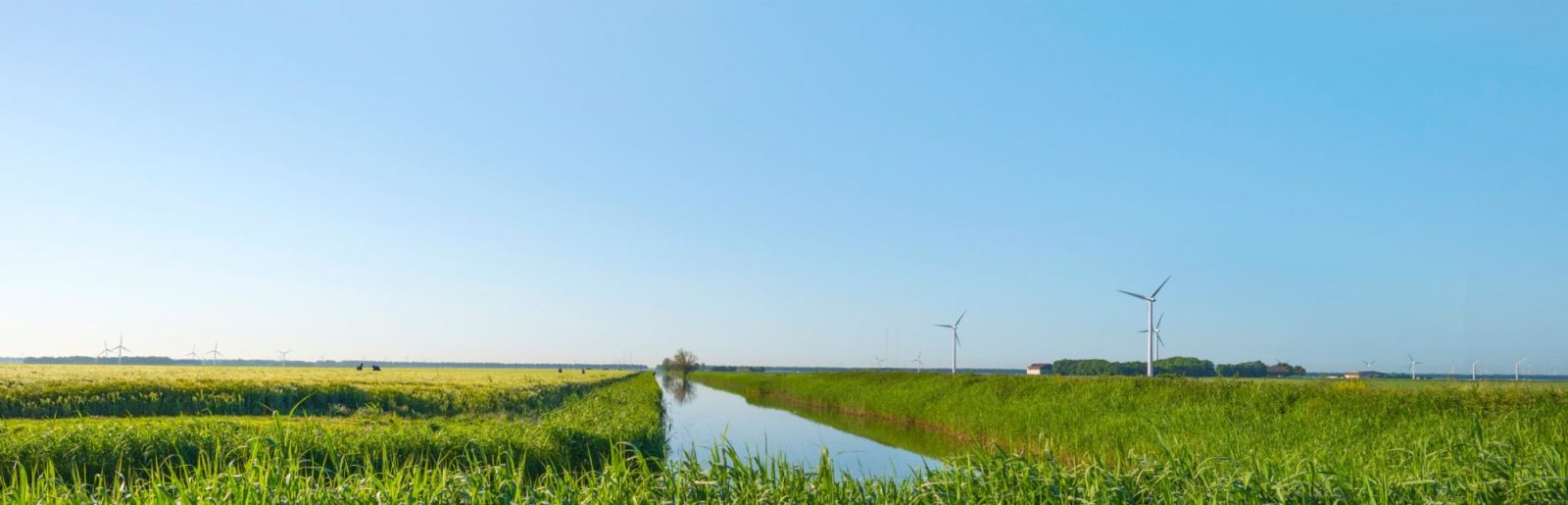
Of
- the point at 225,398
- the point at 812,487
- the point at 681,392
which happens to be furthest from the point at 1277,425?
the point at 681,392

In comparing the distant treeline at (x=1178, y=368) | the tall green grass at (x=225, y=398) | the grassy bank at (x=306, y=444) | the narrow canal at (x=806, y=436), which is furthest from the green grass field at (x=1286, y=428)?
the distant treeline at (x=1178, y=368)

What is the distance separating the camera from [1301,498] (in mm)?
7230

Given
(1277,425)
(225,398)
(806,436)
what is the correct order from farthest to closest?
(806,436) < (225,398) < (1277,425)

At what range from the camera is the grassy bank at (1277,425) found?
852 centimetres

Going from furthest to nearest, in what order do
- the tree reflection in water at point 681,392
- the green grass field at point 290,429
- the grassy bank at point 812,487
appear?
the tree reflection in water at point 681,392
the green grass field at point 290,429
the grassy bank at point 812,487

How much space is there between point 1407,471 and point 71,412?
35.6m

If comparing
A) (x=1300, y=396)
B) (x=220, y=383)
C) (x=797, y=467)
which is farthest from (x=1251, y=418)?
(x=220, y=383)

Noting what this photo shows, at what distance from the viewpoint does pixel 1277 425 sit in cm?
2181

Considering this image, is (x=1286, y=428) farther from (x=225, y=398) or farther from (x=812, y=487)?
(x=225, y=398)

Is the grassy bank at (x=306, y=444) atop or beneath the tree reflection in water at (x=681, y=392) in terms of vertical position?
atop

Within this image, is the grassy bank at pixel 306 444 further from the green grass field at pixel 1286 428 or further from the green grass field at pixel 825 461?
the green grass field at pixel 1286 428

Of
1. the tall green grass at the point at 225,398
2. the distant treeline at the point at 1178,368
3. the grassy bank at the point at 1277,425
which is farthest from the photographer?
the distant treeline at the point at 1178,368

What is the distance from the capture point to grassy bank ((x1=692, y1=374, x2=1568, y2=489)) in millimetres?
8523

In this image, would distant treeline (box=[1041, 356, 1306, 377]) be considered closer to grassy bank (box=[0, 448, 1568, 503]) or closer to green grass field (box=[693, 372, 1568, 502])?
green grass field (box=[693, 372, 1568, 502])
